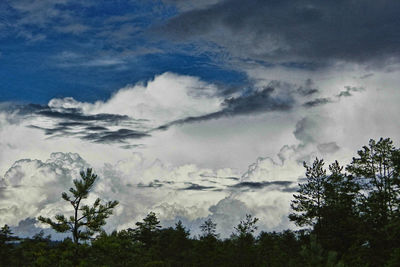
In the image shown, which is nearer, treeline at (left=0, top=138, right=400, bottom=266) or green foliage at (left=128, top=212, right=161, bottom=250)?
treeline at (left=0, top=138, right=400, bottom=266)

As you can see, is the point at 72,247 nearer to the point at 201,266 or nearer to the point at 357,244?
the point at 357,244

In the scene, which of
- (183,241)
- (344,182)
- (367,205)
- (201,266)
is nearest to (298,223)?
(344,182)

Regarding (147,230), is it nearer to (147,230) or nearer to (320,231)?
(147,230)

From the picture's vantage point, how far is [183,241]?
303ft

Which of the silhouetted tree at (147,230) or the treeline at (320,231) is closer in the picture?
the treeline at (320,231)

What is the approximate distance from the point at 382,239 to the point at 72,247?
100 feet

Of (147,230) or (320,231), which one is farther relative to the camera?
(147,230)

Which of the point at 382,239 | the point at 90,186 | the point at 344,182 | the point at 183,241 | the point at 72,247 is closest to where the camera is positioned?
the point at 72,247

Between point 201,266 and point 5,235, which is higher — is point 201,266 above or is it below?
below

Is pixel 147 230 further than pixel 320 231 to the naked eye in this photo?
Yes

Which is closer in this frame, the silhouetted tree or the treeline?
the treeline

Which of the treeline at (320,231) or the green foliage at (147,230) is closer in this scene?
the treeline at (320,231)

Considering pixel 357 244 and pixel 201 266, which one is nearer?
pixel 357 244

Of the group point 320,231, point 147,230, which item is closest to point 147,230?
point 147,230
